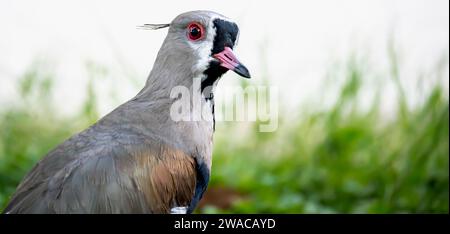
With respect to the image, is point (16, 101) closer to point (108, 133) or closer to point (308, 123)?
point (308, 123)

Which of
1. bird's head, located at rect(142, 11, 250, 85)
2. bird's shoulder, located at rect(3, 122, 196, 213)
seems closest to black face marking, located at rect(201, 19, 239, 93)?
bird's head, located at rect(142, 11, 250, 85)

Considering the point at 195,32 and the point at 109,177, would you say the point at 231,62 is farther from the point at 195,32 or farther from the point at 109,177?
the point at 109,177

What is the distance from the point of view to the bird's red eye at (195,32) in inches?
117

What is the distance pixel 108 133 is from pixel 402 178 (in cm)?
235

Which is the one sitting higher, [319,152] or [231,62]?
[231,62]

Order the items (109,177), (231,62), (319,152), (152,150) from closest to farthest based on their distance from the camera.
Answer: (109,177) → (152,150) → (231,62) → (319,152)

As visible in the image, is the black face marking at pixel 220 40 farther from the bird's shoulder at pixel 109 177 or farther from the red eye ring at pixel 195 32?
the bird's shoulder at pixel 109 177

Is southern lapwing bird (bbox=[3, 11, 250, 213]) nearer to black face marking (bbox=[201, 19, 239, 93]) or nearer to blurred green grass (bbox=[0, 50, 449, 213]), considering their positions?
black face marking (bbox=[201, 19, 239, 93])

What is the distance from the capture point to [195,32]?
117 inches

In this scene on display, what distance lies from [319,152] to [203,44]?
228cm

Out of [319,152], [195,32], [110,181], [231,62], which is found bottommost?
[319,152]

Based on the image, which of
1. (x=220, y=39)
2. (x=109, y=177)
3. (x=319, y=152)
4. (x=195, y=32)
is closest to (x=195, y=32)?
(x=195, y=32)

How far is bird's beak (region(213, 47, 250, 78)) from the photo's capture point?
2.88 metres

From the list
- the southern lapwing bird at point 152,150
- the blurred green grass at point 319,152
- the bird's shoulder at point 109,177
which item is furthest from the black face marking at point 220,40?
the blurred green grass at point 319,152
